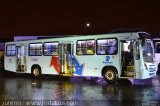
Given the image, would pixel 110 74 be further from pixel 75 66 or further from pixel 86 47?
pixel 75 66

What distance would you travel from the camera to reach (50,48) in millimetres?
19094

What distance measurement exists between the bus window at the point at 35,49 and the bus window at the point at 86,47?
3524mm

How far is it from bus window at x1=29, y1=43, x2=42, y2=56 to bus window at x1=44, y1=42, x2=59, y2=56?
0.60 meters

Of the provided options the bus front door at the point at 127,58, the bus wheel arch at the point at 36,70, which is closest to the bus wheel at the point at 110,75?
the bus front door at the point at 127,58

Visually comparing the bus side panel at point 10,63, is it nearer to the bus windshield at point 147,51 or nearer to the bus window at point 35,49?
the bus window at point 35,49

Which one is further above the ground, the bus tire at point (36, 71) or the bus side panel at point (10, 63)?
the bus side panel at point (10, 63)

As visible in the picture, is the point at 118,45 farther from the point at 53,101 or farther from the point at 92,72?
the point at 53,101

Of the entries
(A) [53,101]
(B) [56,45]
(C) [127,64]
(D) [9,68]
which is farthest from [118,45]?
(D) [9,68]

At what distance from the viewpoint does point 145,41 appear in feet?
50.7

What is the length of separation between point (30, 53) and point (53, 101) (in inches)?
414

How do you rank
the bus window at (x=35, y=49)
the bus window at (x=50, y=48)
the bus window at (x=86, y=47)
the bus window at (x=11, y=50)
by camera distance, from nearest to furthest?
the bus window at (x=86, y=47)
the bus window at (x=50, y=48)
the bus window at (x=35, y=49)
the bus window at (x=11, y=50)

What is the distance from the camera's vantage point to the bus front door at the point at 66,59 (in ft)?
58.9

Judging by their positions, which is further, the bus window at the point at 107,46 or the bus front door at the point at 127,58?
the bus window at the point at 107,46

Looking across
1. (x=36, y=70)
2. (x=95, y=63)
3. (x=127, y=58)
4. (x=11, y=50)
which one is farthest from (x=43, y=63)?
(x=127, y=58)
